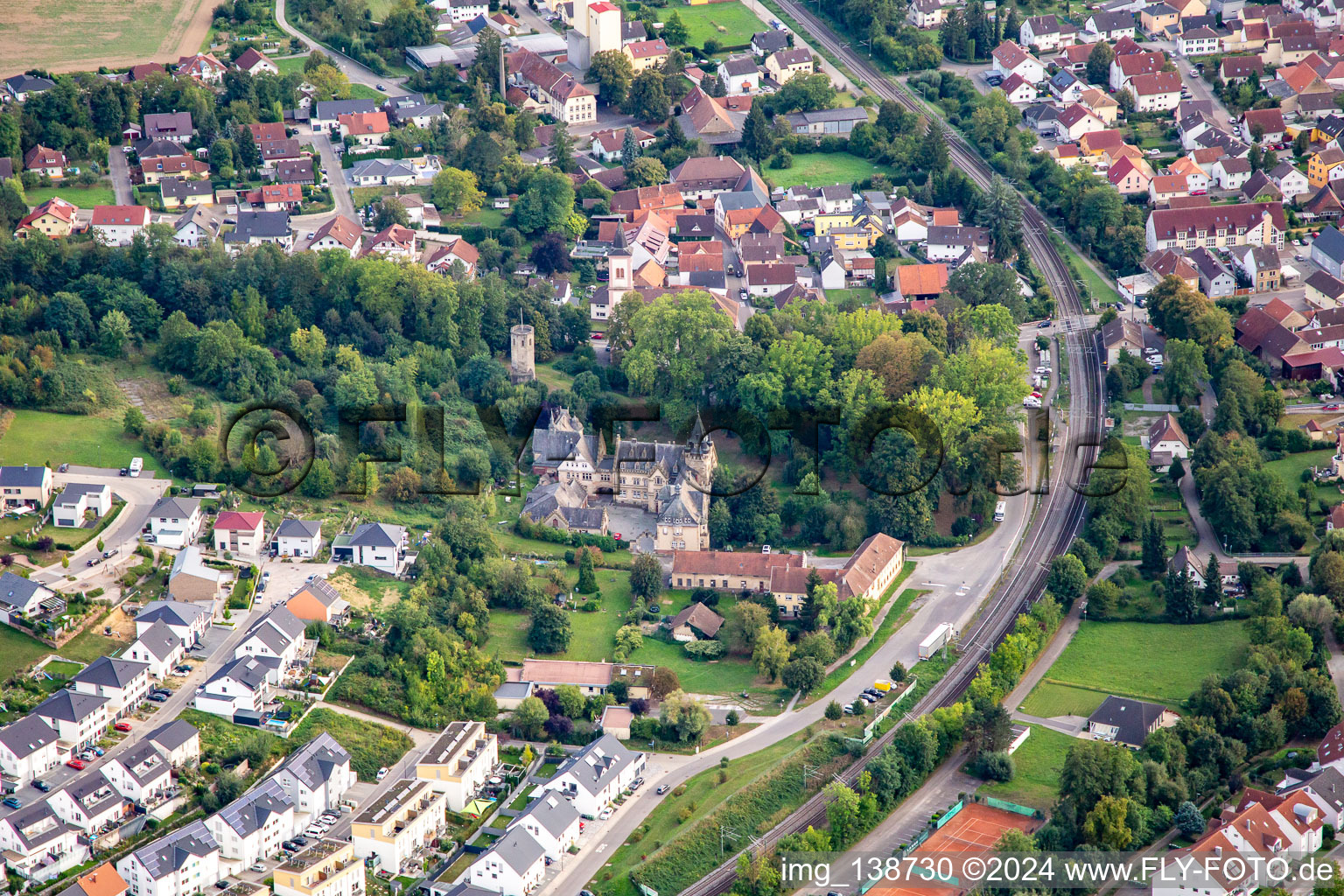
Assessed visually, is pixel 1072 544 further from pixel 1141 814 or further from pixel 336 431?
pixel 336 431

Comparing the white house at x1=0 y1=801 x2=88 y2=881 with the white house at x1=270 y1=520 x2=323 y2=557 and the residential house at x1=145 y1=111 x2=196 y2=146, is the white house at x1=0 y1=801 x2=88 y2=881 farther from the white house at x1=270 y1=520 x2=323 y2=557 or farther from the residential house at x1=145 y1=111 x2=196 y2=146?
the residential house at x1=145 y1=111 x2=196 y2=146

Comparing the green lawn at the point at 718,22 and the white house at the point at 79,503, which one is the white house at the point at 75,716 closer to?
the white house at the point at 79,503

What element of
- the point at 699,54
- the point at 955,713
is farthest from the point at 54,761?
the point at 699,54

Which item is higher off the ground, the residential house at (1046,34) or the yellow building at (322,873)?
the residential house at (1046,34)

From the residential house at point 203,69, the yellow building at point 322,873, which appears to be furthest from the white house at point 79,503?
the residential house at point 203,69

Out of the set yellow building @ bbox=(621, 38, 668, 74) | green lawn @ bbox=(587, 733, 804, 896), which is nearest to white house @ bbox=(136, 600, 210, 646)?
green lawn @ bbox=(587, 733, 804, 896)

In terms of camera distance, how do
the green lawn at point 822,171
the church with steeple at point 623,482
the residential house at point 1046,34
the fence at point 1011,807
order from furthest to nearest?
the residential house at point 1046,34 → the green lawn at point 822,171 → the church with steeple at point 623,482 → the fence at point 1011,807
